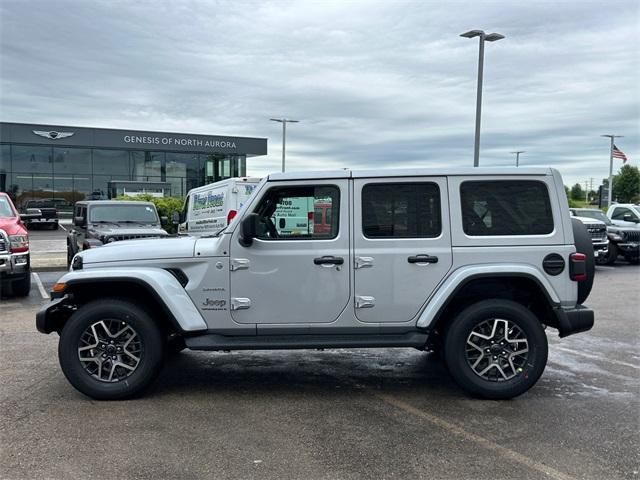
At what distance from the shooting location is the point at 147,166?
139ft

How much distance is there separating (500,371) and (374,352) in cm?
196

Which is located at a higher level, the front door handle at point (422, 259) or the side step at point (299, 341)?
the front door handle at point (422, 259)

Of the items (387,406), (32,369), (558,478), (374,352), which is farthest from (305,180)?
(32,369)

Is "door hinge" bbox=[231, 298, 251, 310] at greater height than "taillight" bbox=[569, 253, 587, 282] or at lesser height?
lesser

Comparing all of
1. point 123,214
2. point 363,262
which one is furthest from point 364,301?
point 123,214

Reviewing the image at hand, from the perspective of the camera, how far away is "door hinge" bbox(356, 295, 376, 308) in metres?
5.02

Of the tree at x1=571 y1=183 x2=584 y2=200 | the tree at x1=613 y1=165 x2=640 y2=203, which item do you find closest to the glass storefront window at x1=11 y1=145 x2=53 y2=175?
the tree at x1=613 y1=165 x2=640 y2=203

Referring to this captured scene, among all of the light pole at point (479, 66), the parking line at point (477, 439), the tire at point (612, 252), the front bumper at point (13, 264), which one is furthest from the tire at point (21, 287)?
the tire at point (612, 252)

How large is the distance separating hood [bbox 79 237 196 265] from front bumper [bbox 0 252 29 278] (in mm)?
5467

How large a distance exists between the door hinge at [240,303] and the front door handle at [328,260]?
68cm

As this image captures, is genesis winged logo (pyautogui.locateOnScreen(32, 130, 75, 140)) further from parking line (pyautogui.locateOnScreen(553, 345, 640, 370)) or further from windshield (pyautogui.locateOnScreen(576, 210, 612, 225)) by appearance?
parking line (pyautogui.locateOnScreen(553, 345, 640, 370))

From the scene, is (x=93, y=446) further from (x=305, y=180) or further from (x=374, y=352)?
(x=374, y=352)

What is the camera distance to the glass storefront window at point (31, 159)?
38656mm

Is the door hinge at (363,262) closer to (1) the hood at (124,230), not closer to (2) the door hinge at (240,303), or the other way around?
(2) the door hinge at (240,303)
